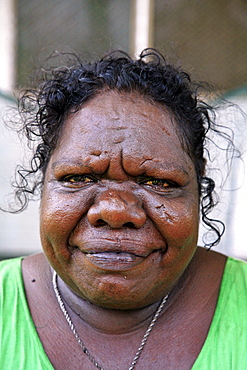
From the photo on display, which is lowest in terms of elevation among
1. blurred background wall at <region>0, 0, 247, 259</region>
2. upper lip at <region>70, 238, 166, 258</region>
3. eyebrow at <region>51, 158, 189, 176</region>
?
upper lip at <region>70, 238, 166, 258</region>

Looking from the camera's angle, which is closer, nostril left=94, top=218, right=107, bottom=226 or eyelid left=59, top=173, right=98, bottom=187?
nostril left=94, top=218, right=107, bottom=226

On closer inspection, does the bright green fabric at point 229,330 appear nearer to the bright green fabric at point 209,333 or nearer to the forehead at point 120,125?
the bright green fabric at point 209,333

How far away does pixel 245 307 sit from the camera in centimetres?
186

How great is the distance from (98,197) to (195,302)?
2.19 ft

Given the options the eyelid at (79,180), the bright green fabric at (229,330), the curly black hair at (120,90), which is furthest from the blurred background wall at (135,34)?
the eyelid at (79,180)

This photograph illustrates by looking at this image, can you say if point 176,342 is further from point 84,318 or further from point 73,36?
point 73,36

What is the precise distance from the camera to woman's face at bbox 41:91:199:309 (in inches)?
61.8

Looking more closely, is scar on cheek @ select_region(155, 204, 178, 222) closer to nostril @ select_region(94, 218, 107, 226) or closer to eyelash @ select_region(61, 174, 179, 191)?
eyelash @ select_region(61, 174, 179, 191)

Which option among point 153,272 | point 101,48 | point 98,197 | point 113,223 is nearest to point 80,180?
point 98,197

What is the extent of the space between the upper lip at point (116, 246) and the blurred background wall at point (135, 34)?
5.52 ft

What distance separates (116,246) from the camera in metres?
1.55

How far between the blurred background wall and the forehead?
58.6 inches

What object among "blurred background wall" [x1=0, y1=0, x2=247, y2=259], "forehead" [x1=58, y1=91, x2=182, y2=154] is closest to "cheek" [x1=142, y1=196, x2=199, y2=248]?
"forehead" [x1=58, y1=91, x2=182, y2=154]

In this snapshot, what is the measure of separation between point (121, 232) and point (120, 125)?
409 millimetres
